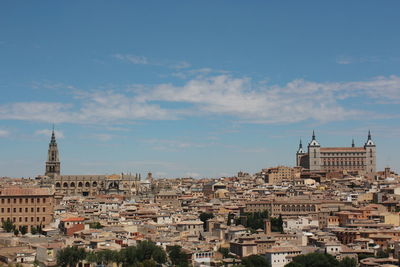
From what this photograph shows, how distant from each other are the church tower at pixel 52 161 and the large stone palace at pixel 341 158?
4827cm

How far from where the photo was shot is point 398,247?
152ft

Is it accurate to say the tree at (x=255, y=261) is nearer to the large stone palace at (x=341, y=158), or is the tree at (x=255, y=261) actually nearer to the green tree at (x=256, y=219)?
the green tree at (x=256, y=219)

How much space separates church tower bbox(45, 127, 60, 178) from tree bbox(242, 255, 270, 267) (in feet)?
238

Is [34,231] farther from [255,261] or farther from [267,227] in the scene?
[255,261]

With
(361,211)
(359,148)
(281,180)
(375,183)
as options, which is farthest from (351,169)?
(361,211)

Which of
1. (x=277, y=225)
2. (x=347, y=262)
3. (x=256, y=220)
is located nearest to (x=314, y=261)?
(x=347, y=262)

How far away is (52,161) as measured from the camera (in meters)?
113

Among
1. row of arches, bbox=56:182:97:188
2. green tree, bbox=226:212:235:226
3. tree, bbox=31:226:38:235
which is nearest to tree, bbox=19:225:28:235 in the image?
tree, bbox=31:226:38:235

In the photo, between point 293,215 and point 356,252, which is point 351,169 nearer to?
point 293,215

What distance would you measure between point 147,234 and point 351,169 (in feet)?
280

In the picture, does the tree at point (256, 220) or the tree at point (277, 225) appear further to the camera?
the tree at point (256, 220)

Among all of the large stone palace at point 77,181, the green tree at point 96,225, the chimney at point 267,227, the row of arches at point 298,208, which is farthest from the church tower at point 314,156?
the green tree at point 96,225

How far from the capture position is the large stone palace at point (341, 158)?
5187 inches

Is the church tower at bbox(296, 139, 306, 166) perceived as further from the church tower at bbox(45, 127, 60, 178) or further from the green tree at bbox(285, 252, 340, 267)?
the green tree at bbox(285, 252, 340, 267)
